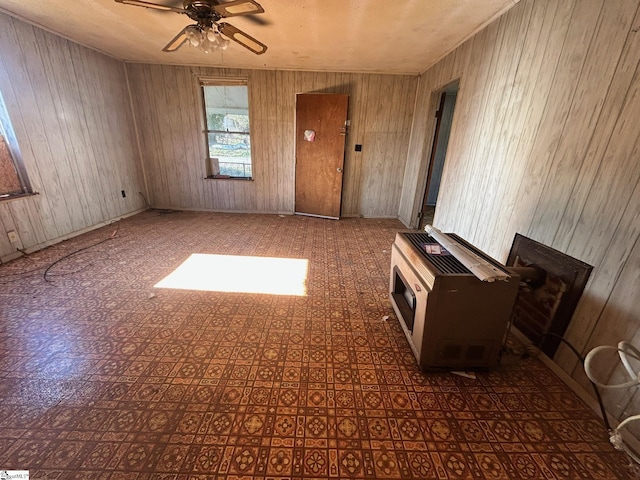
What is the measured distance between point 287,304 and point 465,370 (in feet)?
4.40

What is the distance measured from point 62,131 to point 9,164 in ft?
A: 2.42

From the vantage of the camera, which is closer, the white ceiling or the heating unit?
the heating unit

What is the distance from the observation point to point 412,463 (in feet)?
3.67

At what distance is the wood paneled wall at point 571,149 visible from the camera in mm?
1273

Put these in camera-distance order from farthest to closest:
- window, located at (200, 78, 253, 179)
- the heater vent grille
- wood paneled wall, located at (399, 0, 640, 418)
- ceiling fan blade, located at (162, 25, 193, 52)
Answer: window, located at (200, 78, 253, 179) < ceiling fan blade, located at (162, 25, 193, 52) < the heater vent grille < wood paneled wall, located at (399, 0, 640, 418)

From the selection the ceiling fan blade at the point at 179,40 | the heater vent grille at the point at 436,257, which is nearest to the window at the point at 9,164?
the ceiling fan blade at the point at 179,40

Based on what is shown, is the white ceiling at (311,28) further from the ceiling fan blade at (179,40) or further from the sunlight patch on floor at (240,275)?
the sunlight patch on floor at (240,275)

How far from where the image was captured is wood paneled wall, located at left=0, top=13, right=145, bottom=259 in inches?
108

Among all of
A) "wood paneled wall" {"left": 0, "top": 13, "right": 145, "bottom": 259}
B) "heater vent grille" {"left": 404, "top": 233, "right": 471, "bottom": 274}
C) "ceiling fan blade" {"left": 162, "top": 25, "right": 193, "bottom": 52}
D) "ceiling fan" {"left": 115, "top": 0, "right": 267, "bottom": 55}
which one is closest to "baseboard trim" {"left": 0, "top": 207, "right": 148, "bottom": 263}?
"wood paneled wall" {"left": 0, "top": 13, "right": 145, "bottom": 259}

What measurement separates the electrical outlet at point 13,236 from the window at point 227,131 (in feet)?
8.63

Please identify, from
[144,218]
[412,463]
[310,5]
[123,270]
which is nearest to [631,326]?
[412,463]

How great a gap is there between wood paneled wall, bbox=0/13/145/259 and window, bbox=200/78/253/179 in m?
1.31

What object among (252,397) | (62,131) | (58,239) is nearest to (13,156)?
(62,131)

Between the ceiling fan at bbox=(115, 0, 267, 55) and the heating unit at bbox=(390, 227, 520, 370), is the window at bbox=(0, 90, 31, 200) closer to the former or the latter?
the ceiling fan at bbox=(115, 0, 267, 55)
